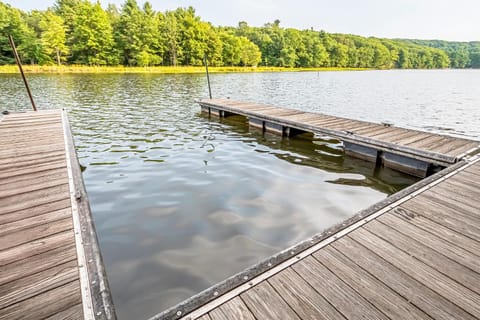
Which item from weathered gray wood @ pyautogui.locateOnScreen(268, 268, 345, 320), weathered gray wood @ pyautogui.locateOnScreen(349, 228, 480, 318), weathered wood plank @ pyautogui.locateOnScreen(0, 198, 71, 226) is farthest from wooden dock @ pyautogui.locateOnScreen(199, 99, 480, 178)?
weathered wood plank @ pyautogui.locateOnScreen(0, 198, 71, 226)

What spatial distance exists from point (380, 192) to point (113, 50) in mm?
56254

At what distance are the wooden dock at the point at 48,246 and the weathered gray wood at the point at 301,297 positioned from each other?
1319mm

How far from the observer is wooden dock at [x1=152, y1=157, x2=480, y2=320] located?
75.5 inches

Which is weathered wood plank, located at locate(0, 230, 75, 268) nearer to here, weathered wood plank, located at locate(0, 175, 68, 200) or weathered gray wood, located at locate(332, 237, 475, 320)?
weathered wood plank, located at locate(0, 175, 68, 200)

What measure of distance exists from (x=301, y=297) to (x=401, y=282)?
2.96ft

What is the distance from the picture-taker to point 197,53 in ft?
193

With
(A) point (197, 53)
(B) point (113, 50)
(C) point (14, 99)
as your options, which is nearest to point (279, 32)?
(A) point (197, 53)

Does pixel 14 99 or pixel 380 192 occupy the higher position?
pixel 14 99

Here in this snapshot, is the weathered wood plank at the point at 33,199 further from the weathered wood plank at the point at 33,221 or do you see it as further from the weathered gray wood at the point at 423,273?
the weathered gray wood at the point at 423,273

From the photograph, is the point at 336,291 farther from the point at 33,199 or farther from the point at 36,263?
the point at 33,199

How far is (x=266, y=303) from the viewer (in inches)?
78.3

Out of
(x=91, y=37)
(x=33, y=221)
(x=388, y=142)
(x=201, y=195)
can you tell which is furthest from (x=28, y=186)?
(x=91, y=37)

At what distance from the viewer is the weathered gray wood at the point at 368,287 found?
6.26 feet

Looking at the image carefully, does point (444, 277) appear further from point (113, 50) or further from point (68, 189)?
point (113, 50)
